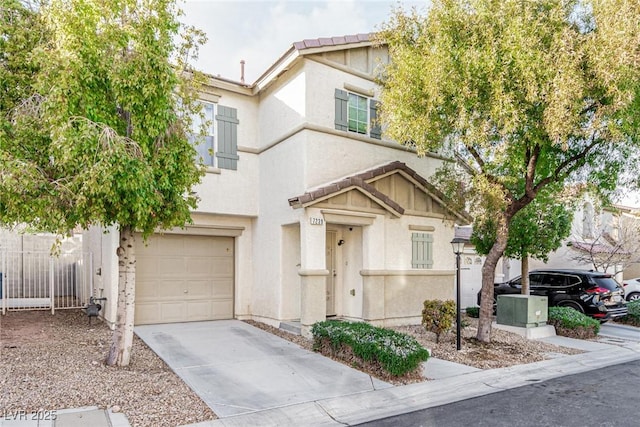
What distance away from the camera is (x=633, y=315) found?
13.6m

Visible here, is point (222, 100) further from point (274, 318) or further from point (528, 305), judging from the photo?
point (528, 305)

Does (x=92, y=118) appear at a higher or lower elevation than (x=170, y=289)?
higher

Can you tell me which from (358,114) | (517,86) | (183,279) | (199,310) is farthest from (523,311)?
(183,279)

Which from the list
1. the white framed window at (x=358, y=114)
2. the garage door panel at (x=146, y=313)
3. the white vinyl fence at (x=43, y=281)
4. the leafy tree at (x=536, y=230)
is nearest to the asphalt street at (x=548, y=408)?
the leafy tree at (x=536, y=230)

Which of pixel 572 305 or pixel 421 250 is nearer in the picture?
pixel 421 250

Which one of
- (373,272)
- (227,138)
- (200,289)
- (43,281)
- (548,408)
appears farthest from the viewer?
(43,281)

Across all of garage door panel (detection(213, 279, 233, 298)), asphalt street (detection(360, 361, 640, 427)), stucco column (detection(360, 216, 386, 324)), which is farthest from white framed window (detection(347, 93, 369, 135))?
asphalt street (detection(360, 361, 640, 427))

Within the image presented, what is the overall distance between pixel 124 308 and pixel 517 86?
7859mm

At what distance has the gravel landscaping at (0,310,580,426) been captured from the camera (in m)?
5.43

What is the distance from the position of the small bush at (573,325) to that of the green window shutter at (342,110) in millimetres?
7617

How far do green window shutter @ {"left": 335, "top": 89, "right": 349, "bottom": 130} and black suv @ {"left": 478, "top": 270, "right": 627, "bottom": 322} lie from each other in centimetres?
888

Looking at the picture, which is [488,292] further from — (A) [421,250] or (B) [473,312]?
(B) [473,312]

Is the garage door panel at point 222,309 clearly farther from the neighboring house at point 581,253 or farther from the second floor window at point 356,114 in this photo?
the neighboring house at point 581,253

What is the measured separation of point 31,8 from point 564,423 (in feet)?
31.1
